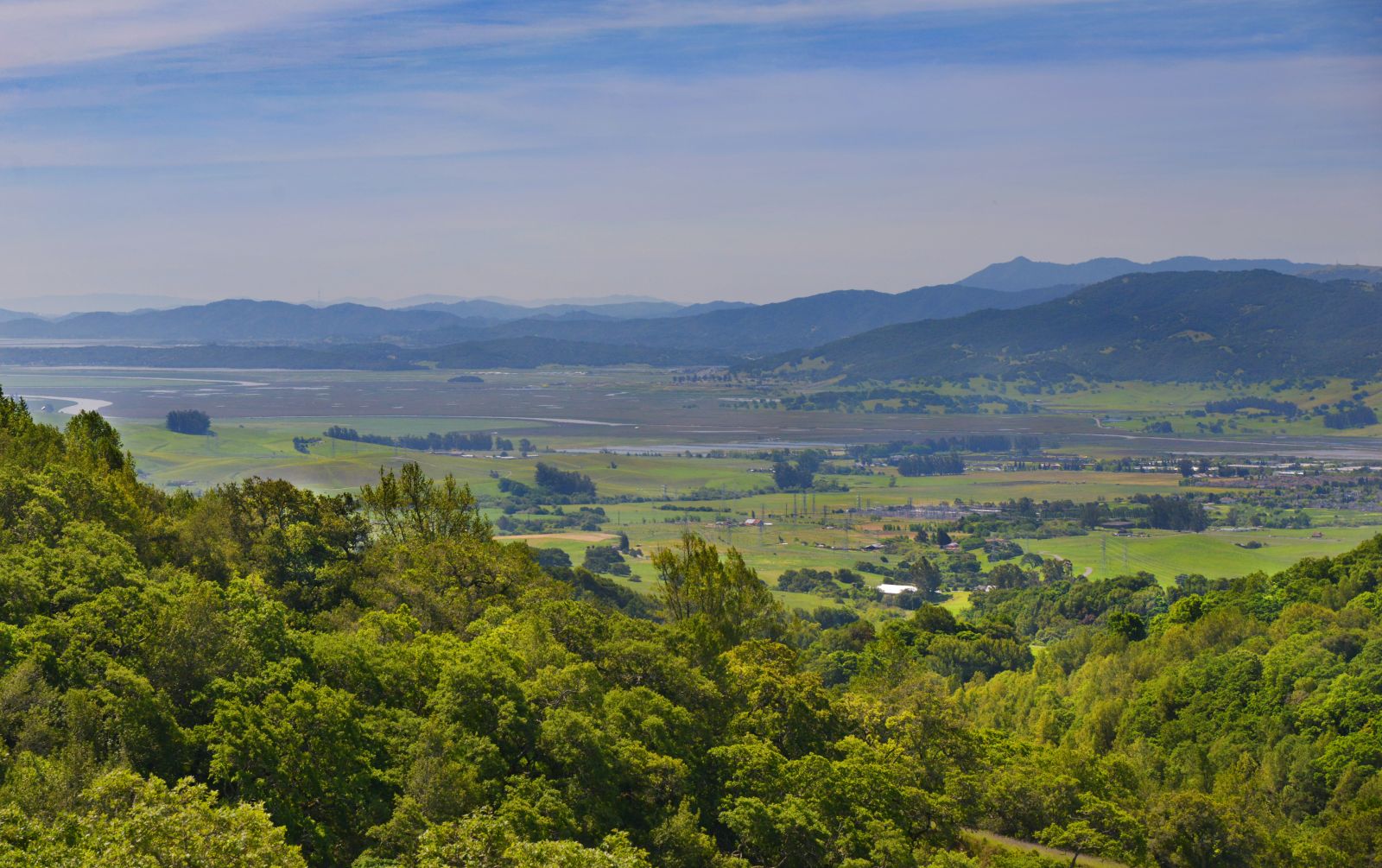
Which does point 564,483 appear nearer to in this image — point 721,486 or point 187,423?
point 721,486

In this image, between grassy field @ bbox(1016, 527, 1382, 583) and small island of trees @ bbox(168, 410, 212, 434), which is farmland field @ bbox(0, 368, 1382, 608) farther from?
small island of trees @ bbox(168, 410, 212, 434)

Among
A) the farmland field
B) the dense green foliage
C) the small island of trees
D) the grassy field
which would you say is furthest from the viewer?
the small island of trees

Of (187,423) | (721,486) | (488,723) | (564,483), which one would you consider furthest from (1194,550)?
(187,423)

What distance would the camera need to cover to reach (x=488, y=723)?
28.4 metres

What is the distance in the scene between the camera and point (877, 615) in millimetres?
Answer: 87250

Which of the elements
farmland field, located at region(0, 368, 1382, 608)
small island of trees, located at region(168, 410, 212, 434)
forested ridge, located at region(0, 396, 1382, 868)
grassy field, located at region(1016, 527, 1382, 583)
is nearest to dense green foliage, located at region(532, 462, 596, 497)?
farmland field, located at region(0, 368, 1382, 608)

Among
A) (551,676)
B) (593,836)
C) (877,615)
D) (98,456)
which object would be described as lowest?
(877,615)

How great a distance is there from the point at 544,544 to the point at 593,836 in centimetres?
8298

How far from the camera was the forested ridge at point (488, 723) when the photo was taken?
933 inches

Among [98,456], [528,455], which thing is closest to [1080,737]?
[98,456]

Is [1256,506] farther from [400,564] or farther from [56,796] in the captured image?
[56,796]

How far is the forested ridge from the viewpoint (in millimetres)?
23688

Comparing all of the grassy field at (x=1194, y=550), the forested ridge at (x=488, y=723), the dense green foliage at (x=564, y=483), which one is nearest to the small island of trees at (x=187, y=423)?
the dense green foliage at (x=564, y=483)

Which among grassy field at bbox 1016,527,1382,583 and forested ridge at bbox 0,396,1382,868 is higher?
forested ridge at bbox 0,396,1382,868
